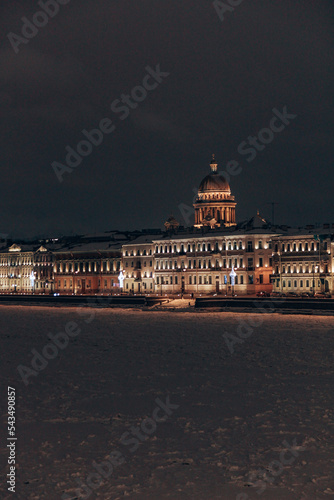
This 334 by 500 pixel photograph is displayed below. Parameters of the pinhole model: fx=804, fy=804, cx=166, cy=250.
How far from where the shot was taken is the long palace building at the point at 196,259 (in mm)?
83812

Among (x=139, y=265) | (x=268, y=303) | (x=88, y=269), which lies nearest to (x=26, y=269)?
(x=88, y=269)

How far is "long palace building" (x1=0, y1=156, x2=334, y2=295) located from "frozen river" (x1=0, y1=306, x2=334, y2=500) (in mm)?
44257

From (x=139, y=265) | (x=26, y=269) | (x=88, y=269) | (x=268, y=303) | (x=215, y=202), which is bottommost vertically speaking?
(x=268, y=303)

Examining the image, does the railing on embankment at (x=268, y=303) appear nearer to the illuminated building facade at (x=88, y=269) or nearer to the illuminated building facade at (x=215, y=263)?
the illuminated building facade at (x=215, y=263)

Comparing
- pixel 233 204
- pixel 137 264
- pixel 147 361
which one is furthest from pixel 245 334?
pixel 233 204

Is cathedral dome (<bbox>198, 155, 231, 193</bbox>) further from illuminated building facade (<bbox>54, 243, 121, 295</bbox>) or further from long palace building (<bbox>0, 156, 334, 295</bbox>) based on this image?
illuminated building facade (<bbox>54, 243, 121, 295</bbox>)

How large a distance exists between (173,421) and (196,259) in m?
74.5

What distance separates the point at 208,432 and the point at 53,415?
4.42 m

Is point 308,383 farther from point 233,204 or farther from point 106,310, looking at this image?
point 233,204

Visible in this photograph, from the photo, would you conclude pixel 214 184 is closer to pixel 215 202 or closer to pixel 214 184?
pixel 214 184

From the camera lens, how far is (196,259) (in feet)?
311

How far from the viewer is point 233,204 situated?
114 meters

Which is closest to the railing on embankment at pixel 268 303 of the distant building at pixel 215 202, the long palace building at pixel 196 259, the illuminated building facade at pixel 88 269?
the long palace building at pixel 196 259

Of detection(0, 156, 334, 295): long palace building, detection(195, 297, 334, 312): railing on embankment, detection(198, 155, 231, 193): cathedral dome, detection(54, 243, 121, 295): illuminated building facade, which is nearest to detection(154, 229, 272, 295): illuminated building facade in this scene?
detection(0, 156, 334, 295): long palace building
